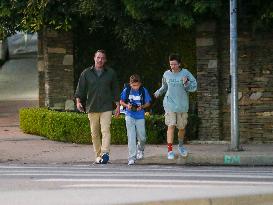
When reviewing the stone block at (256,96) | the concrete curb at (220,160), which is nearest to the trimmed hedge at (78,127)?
the stone block at (256,96)

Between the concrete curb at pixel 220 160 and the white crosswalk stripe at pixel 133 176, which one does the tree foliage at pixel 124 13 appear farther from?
the white crosswalk stripe at pixel 133 176

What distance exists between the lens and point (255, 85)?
15.2 m

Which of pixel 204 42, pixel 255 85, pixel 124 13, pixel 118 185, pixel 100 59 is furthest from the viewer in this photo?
pixel 204 42

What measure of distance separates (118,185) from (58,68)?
32.1 feet

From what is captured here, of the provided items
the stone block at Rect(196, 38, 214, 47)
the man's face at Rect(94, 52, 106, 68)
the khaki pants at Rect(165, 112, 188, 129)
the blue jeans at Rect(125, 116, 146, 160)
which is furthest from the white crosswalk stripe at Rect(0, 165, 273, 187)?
the stone block at Rect(196, 38, 214, 47)

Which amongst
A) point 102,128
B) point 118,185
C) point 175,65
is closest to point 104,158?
point 102,128

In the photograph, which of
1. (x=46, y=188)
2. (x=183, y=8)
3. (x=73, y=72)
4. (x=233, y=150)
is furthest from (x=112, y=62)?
(x=46, y=188)

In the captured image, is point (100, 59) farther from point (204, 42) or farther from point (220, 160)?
point (204, 42)

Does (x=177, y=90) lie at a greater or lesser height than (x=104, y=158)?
greater

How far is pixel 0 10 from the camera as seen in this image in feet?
56.4

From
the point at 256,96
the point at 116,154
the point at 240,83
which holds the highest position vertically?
the point at 240,83

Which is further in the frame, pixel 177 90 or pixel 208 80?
pixel 208 80

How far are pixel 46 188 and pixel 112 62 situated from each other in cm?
1020

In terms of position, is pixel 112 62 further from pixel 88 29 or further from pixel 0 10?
pixel 0 10
